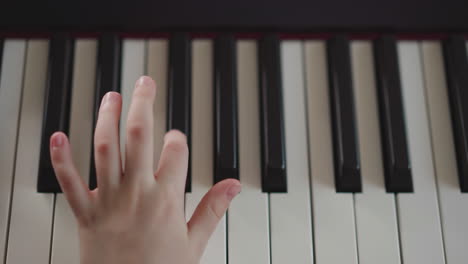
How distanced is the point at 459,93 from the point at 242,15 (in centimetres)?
54

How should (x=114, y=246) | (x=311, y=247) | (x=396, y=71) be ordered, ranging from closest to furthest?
(x=114, y=246) < (x=311, y=247) < (x=396, y=71)

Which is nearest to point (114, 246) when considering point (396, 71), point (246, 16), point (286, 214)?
point (286, 214)

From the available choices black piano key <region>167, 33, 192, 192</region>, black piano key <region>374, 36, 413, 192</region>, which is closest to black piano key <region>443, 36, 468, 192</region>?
black piano key <region>374, 36, 413, 192</region>

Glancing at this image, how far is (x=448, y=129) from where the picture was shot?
1080 millimetres

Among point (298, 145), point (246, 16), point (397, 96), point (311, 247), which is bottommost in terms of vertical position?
point (311, 247)

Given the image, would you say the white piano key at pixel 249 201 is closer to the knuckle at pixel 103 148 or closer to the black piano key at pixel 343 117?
the black piano key at pixel 343 117

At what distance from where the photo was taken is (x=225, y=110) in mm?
1059

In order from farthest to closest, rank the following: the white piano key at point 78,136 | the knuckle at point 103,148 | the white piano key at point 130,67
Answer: the white piano key at point 130,67 < the white piano key at point 78,136 < the knuckle at point 103,148

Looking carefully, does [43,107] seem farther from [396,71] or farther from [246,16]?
[396,71]

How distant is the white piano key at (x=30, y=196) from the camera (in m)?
0.97

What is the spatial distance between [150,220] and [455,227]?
2.16 ft

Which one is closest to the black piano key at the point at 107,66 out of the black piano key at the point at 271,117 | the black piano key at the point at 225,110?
the black piano key at the point at 225,110

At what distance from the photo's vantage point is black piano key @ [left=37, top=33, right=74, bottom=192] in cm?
99

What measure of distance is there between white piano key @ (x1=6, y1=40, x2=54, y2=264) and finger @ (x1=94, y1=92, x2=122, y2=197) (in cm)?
28
